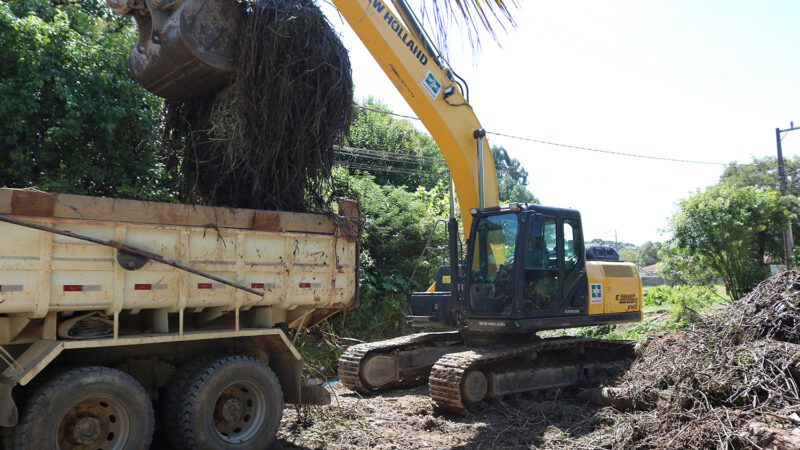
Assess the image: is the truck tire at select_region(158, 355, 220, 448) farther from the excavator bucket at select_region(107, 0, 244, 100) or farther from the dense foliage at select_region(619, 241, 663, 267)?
the dense foliage at select_region(619, 241, 663, 267)

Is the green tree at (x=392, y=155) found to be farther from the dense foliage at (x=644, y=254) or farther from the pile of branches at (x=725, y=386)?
the dense foliage at (x=644, y=254)

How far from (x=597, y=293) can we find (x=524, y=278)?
1465 millimetres

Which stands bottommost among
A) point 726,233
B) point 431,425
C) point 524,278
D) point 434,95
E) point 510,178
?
point 431,425

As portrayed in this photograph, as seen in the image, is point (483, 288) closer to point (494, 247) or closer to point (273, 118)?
point (494, 247)

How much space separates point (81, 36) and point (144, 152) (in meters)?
1.83

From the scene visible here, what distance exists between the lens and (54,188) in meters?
8.52

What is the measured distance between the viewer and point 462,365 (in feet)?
24.4

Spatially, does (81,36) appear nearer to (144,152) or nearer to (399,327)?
(144,152)

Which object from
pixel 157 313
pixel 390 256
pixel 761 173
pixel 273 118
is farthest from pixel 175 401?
pixel 761 173

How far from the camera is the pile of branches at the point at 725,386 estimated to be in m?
5.02

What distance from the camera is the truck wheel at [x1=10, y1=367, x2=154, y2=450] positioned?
14.1ft

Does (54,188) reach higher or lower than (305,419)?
higher

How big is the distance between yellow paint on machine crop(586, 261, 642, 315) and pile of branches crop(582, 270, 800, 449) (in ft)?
5.51

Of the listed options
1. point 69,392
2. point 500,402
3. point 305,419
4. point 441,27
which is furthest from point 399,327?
point 441,27
